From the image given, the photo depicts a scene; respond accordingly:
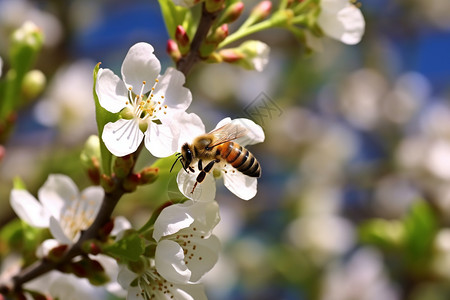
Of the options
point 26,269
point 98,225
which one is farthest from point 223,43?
point 26,269

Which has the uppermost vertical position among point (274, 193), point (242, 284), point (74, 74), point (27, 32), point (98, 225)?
point (27, 32)

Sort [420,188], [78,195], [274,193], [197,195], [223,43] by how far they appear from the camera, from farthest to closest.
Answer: [274,193]
[420,188]
[78,195]
[223,43]
[197,195]

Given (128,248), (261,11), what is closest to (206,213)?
(128,248)

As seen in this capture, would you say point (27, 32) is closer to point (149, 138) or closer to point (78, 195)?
point (78, 195)

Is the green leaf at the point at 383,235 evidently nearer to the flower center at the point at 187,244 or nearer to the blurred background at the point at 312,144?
the blurred background at the point at 312,144

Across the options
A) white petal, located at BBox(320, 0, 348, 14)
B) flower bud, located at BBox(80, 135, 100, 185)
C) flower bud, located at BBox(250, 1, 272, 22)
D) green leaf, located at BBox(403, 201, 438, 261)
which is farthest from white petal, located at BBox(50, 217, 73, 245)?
green leaf, located at BBox(403, 201, 438, 261)

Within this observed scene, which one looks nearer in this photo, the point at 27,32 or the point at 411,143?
the point at 27,32

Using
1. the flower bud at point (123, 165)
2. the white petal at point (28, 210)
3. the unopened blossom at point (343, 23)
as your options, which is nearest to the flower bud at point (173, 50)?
the flower bud at point (123, 165)
